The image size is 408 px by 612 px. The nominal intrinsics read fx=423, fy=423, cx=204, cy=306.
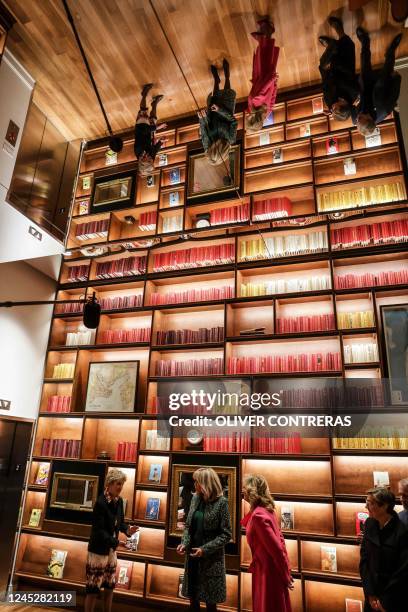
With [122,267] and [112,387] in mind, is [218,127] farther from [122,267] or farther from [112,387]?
[112,387]

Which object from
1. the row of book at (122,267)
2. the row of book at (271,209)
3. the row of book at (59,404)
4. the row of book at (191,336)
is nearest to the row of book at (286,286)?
the row of book at (191,336)

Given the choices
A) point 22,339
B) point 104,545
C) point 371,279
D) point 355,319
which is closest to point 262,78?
point 371,279

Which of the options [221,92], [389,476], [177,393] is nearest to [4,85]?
[221,92]

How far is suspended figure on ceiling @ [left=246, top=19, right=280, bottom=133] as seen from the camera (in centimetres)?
443

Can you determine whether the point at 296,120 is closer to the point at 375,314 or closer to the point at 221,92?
the point at 221,92

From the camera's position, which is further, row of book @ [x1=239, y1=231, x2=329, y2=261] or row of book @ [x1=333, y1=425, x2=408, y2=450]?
row of book @ [x1=239, y1=231, x2=329, y2=261]

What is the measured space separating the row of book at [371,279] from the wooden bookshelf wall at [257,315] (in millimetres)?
15

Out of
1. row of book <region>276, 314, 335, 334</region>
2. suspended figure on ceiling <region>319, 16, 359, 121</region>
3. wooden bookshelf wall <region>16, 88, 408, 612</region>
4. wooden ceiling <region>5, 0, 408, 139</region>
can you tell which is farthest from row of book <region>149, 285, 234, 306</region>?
wooden ceiling <region>5, 0, 408, 139</region>

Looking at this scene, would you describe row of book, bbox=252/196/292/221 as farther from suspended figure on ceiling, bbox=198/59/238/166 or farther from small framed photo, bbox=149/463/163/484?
small framed photo, bbox=149/463/163/484

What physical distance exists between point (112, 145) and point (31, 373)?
3064mm

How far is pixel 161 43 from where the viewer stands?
Result: 4855 mm

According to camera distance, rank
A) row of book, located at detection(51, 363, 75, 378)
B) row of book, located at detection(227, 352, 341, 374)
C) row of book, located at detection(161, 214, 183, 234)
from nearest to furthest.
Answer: row of book, located at detection(227, 352, 341, 374), row of book, located at detection(51, 363, 75, 378), row of book, located at detection(161, 214, 183, 234)

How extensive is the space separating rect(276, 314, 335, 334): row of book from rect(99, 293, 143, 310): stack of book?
71.8 inches

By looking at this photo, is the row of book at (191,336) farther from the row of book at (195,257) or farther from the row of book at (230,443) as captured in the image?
the row of book at (230,443)
